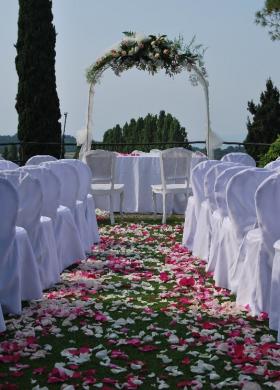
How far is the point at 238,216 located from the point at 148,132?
12.7 m

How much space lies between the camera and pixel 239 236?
5.42 meters

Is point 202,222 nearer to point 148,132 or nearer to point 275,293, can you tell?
point 275,293

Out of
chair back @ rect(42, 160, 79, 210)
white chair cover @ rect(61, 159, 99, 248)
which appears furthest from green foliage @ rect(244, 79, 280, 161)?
chair back @ rect(42, 160, 79, 210)

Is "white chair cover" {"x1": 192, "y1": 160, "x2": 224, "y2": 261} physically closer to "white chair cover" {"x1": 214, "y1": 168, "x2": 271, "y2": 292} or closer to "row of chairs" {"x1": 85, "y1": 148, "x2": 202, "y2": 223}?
"white chair cover" {"x1": 214, "y1": 168, "x2": 271, "y2": 292}

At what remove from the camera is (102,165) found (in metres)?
10.9

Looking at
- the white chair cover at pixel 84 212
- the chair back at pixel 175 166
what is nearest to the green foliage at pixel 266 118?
the chair back at pixel 175 166

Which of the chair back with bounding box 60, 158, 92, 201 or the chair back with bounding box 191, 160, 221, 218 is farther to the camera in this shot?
the chair back with bounding box 60, 158, 92, 201

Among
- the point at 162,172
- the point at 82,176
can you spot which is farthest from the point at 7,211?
the point at 162,172

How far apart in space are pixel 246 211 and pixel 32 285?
1599 mm

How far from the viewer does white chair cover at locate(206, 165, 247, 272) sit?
5836 millimetres

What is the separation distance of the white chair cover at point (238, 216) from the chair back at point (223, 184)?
1.11 feet

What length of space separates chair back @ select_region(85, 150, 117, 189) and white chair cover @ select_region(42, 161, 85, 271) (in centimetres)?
348

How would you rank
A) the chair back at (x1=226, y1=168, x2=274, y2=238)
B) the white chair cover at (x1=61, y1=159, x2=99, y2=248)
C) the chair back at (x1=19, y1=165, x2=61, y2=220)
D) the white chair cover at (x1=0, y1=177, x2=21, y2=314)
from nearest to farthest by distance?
the white chair cover at (x1=0, y1=177, x2=21, y2=314)
the chair back at (x1=226, y1=168, x2=274, y2=238)
the chair back at (x1=19, y1=165, x2=61, y2=220)
the white chair cover at (x1=61, y1=159, x2=99, y2=248)

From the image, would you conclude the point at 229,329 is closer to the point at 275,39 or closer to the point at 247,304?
the point at 247,304
